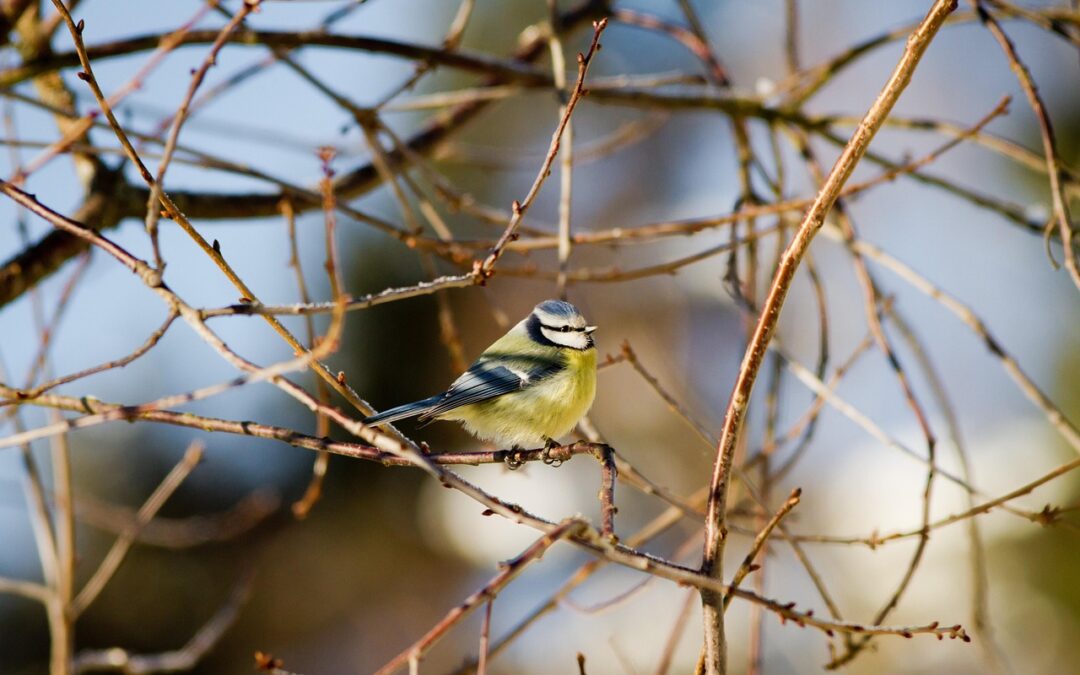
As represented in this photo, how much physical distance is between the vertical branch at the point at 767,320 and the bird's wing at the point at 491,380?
3.24 ft

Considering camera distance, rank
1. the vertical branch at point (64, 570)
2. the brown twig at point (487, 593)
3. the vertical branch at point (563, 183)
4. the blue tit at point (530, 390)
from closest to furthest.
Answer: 1. the brown twig at point (487, 593)
2. the vertical branch at point (563, 183)
3. the blue tit at point (530, 390)
4. the vertical branch at point (64, 570)

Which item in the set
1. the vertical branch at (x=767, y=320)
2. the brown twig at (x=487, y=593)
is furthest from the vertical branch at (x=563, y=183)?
the brown twig at (x=487, y=593)

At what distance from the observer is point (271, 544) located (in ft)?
26.7

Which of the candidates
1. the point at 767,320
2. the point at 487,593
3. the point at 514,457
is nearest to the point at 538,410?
the point at 514,457

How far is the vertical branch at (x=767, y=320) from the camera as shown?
4.11ft

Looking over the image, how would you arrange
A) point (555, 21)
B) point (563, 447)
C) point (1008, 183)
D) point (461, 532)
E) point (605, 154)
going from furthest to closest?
point (461, 532) < point (1008, 183) < point (605, 154) < point (555, 21) < point (563, 447)

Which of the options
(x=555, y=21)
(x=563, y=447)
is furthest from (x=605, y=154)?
(x=563, y=447)

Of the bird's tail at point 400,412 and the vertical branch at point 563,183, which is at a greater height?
the vertical branch at point 563,183

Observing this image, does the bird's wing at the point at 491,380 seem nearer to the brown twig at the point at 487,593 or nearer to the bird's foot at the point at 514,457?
the bird's foot at the point at 514,457

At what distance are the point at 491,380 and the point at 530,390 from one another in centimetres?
12

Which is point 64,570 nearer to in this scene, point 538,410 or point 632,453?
point 538,410

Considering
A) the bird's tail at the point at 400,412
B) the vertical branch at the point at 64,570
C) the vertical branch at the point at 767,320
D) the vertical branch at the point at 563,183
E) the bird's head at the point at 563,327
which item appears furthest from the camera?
the bird's head at the point at 563,327

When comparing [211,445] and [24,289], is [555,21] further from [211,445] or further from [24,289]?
[211,445]

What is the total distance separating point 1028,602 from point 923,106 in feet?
23.1
